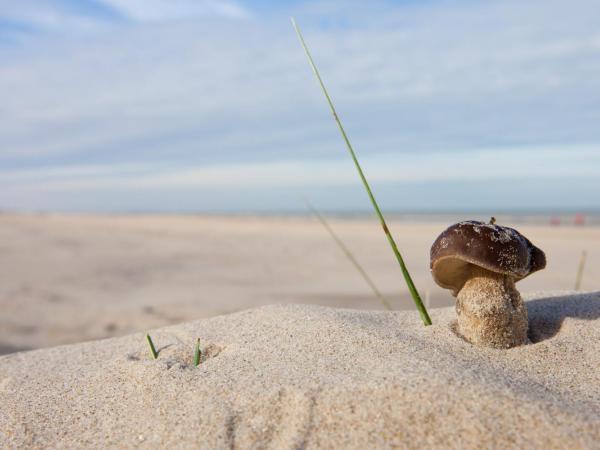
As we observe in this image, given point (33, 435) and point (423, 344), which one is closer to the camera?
point (33, 435)

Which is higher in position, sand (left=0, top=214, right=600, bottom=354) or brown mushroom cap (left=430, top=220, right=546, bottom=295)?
brown mushroom cap (left=430, top=220, right=546, bottom=295)

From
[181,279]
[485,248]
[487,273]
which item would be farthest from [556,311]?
[181,279]

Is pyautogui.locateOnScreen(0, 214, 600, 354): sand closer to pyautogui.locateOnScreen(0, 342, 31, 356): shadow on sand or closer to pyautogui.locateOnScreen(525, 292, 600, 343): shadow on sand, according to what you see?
pyautogui.locateOnScreen(0, 342, 31, 356): shadow on sand

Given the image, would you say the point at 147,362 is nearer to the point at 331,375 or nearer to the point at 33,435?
the point at 33,435

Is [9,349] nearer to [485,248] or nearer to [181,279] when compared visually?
[181,279]

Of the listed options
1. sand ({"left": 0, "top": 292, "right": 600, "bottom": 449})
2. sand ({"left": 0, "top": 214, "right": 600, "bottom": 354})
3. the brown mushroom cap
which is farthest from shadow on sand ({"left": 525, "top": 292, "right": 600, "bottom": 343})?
sand ({"left": 0, "top": 214, "right": 600, "bottom": 354})

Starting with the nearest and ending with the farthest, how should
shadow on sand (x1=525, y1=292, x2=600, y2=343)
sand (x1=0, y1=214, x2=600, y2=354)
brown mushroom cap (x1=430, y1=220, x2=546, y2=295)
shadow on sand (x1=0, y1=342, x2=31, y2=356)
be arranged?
brown mushroom cap (x1=430, y1=220, x2=546, y2=295) → shadow on sand (x1=525, y1=292, x2=600, y2=343) → shadow on sand (x1=0, y1=342, x2=31, y2=356) → sand (x1=0, y1=214, x2=600, y2=354)

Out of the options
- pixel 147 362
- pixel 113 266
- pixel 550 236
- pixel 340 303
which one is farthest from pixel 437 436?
pixel 550 236
